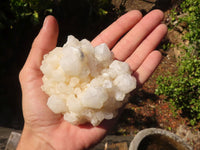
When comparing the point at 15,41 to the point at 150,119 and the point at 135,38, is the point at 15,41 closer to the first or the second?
the point at 135,38

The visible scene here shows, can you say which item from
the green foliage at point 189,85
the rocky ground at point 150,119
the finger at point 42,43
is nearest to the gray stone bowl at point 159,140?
the rocky ground at point 150,119

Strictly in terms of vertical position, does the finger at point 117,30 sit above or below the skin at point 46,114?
above

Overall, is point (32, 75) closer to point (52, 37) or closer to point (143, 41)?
point (52, 37)

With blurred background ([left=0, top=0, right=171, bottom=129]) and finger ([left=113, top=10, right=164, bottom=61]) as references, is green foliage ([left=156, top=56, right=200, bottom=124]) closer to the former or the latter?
finger ([left=113, top=10, right=164, bottom=61])

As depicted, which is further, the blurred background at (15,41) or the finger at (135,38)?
the blurred background at (15,41)

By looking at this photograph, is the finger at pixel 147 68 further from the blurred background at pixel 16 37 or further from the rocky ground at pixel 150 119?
the blurred background at pixel 16 37

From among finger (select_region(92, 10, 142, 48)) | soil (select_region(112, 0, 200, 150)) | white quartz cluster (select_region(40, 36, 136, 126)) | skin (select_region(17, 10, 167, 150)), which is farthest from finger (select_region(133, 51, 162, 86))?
soil (select_region(112, 0, 200, 150))

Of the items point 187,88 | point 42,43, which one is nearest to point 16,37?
point 42,43

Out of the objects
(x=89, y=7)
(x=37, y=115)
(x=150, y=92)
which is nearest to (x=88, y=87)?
(x=37, y=115)
